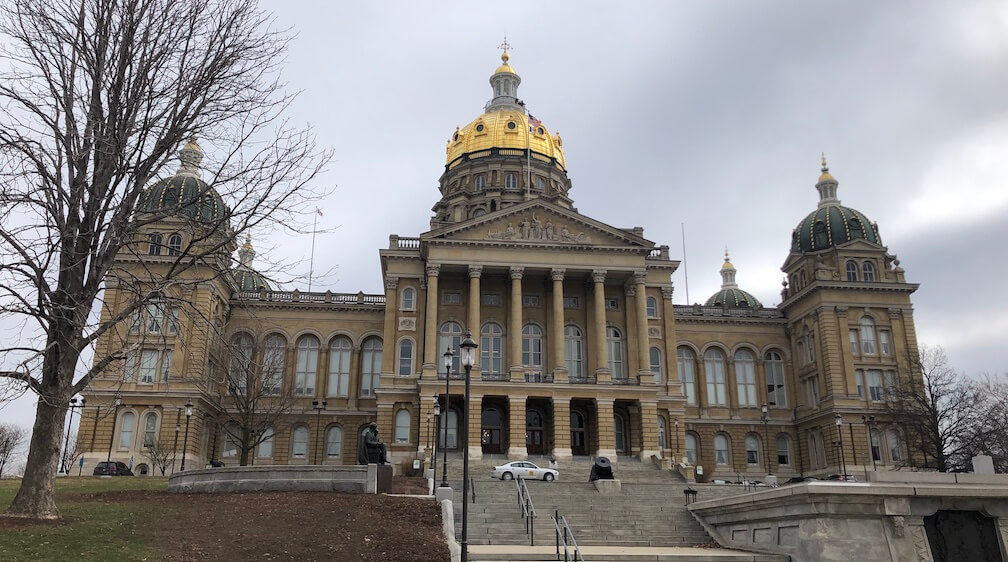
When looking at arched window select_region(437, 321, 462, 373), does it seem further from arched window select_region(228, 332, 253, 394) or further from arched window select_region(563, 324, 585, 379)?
arched window select_region(228, 332, 253, 394)

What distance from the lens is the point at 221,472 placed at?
25719 mm

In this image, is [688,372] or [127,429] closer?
[127,429]

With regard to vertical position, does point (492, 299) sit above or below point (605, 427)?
above

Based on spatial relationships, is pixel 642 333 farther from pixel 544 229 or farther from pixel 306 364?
pixel 306 364

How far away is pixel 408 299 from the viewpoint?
51656mm

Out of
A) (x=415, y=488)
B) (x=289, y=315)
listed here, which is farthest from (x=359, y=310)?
(x=415, y=488)

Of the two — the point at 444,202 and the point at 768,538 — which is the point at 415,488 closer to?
the point at 768,538

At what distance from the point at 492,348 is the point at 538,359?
315 centimetres

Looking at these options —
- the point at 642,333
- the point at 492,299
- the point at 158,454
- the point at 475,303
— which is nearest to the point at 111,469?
the point at 158,454


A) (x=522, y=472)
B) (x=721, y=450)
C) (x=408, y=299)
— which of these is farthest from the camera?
(x=721, y=450)

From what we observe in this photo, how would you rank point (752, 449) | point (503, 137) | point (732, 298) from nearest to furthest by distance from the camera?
point (752, 449) → point (503, 137) → point (732, 298)

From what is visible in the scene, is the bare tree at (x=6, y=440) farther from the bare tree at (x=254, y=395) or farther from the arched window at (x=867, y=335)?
the arched window at (x=867, y=335)

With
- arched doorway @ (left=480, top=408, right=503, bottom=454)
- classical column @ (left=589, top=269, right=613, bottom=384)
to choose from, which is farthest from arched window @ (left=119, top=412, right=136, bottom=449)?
classical column @ (left=589, top=269, right=613, bottom=384)

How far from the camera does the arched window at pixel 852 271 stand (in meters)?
59.6
